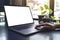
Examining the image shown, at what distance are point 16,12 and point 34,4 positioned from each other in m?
1.07

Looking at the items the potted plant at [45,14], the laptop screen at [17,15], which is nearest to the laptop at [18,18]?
the laptop screen at [17,15]

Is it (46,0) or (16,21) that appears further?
(46,0)

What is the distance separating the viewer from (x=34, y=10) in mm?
2213

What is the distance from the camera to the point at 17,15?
1205mm

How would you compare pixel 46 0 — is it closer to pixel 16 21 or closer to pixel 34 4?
→ pixel 34 4

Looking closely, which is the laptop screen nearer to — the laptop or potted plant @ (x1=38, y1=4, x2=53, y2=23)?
the laptop

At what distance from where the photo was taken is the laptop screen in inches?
43.4

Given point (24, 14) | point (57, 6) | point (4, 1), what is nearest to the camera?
point (24, 14)

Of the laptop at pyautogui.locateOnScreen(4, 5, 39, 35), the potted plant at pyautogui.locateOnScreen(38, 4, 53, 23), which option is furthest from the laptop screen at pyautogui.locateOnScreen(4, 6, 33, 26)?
the potted plant at pyautogui.locateOnScreen(38, 4, 53, 23)

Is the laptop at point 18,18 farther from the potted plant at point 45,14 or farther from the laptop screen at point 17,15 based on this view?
the potted plant at point 45,14

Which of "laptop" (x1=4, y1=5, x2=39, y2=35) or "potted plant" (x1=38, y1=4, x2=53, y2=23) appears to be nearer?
"laptop" (x1=4, y1=5, x2=39, y2=35)

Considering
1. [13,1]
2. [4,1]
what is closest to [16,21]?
[4,1]

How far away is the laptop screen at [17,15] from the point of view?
1.10 m

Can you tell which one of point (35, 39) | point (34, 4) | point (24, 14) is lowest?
point (35, 39)
